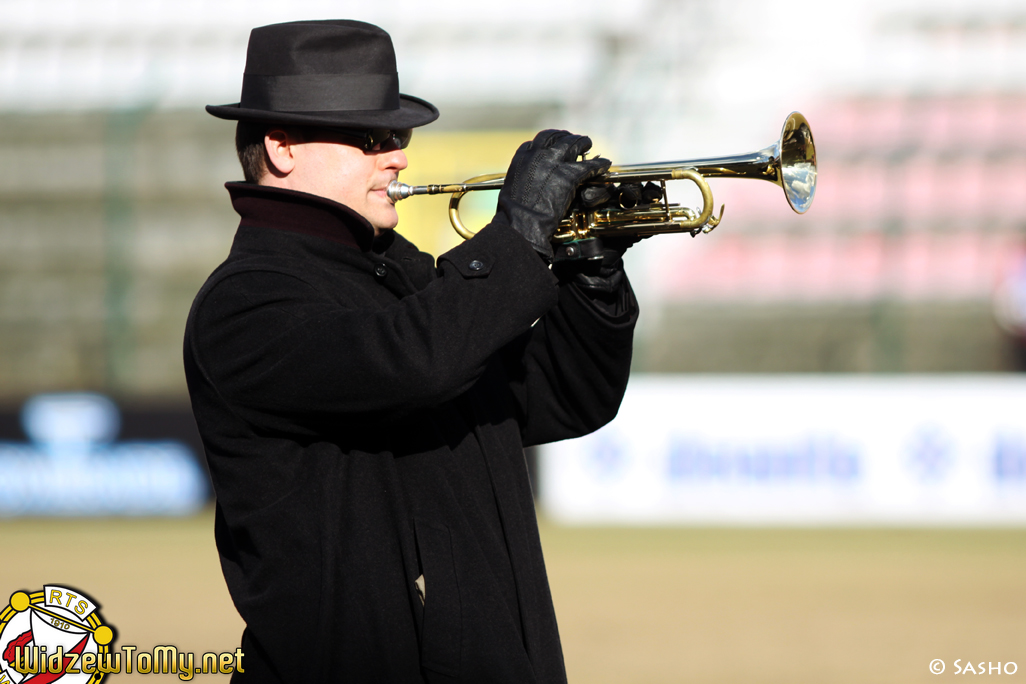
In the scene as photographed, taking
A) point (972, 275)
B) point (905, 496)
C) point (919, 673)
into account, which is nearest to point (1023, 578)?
point (905, 496)

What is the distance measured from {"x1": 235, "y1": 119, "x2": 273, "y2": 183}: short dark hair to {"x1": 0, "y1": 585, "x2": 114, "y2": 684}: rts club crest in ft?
3.52

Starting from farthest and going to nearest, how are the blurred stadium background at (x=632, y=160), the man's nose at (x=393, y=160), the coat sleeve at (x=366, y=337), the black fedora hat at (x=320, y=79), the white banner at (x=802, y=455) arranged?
the blurred stadium background at (x=632, y=160) < the white banner at (x=802, y=455) < the man's nose at (x=393, y=160) < the black fedora hat at (x=320, y=79) < the coat sleeve at (x=366, y=337)

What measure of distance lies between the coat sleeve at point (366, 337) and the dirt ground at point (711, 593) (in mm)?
3416

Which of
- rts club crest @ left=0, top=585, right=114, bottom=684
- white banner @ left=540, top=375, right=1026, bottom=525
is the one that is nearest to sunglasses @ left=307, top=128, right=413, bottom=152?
rts club crest @ left=0, top=585, right=114, bottom=684

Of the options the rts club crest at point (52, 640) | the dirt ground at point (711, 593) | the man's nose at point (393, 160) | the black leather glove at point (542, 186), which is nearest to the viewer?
the black leather glove at point (542, 186)

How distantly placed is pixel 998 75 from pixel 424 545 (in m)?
12.3

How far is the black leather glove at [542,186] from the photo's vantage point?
2.04 m

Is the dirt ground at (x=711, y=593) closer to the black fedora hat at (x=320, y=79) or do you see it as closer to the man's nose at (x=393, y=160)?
the man's nose at (x=393, y=160)

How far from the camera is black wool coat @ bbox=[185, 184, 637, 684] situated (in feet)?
6.32

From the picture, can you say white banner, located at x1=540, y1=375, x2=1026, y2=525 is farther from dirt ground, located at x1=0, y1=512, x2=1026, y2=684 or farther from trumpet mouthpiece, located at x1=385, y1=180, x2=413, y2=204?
trumpet mouthpiece, located at x1=385, y1=180, x2=413, y2=204

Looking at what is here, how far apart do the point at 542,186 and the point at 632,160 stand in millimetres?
9235

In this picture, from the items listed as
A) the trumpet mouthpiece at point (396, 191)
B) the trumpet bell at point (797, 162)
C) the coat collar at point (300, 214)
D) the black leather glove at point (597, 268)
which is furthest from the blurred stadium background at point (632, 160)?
the coat collar at point (300, 214)

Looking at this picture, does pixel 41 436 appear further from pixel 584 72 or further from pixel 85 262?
pixel 584 72

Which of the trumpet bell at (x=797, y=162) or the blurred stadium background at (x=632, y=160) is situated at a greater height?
the blurred stadium background at (x=632, y=160)
